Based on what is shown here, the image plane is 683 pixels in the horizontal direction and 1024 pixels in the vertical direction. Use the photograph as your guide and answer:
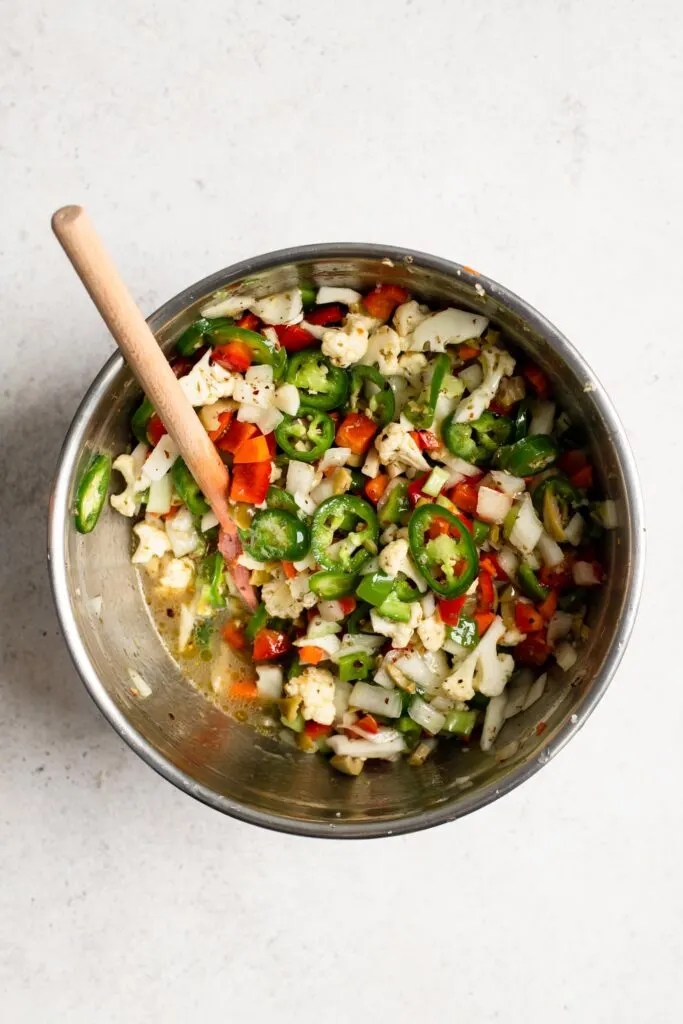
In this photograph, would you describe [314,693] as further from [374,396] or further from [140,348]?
[140,348]

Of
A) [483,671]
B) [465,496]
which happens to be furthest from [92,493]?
[483,671]

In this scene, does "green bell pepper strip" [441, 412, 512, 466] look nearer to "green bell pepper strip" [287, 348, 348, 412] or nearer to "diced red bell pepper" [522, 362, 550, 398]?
"diced red bell pepper" [522, 362, 550, 398]

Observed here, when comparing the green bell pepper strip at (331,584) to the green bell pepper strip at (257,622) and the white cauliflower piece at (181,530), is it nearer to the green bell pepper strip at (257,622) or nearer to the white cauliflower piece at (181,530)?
the green bell pepper strip at (257,622)

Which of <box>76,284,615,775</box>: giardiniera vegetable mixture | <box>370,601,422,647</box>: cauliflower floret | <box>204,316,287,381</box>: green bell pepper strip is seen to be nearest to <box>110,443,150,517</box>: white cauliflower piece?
<box>76,284,615,775</box>: giardiniera vegetable mixture

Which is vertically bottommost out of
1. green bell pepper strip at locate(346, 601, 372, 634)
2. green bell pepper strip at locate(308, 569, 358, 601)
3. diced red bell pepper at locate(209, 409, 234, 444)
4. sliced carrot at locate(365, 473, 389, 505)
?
green bell pepper strip at locate(346, 601, 372, 634)

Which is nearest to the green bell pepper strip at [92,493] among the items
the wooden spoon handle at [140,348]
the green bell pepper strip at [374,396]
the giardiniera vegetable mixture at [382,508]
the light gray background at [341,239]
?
the giardiniera vegetable mixture at [382,508]
